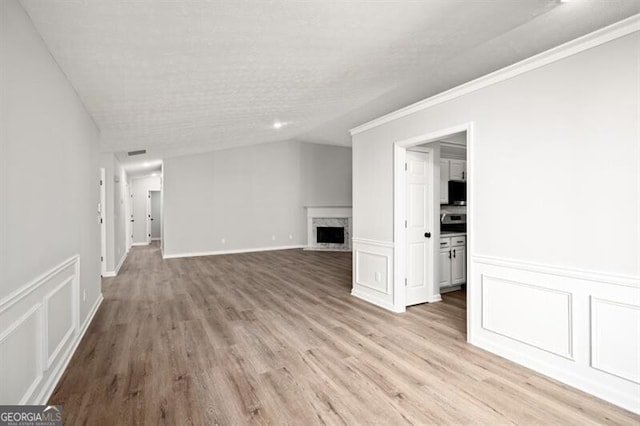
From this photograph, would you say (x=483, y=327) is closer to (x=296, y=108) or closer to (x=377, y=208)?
(x=377, y=208)

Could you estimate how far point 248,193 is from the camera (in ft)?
30.7

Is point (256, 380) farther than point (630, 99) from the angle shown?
Yes

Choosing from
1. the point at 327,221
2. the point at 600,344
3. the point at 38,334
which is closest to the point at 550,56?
the point at 600,344

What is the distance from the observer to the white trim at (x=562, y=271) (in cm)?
204

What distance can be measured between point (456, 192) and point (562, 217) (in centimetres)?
322

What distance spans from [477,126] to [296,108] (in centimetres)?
265

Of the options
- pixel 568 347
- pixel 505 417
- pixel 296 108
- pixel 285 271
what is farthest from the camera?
pixel 285 271

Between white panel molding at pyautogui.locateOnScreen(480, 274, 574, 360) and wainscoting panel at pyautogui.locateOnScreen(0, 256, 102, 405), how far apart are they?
338cm

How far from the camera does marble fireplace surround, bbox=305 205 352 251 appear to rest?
9750 mm

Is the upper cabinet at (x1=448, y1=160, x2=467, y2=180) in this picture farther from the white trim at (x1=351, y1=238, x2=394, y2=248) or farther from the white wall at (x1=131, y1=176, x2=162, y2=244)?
the white wall at (x1=131, y1=176, x2=162, y2=244)

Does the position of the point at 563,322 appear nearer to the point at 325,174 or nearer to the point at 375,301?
the point at 375,301

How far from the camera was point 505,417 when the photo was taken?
192cm

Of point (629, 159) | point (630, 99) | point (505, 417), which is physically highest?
point (630, 99)

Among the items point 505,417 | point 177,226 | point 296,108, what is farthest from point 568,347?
point 177,226
